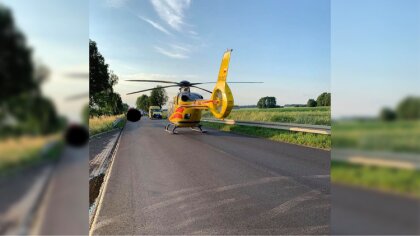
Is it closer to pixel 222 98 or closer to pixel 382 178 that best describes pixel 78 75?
pixel 382 178

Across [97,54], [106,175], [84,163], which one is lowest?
[106,175]

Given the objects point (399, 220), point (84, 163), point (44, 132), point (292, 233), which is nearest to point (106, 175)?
point (292, 233)

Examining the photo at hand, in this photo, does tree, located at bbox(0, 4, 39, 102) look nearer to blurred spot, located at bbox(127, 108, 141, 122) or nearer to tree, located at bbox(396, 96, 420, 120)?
tree, located at bbox(396, 96, 420, 120)

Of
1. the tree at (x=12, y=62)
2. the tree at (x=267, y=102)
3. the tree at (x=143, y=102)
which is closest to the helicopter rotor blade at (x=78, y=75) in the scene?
the tree at (x=12, y=62)

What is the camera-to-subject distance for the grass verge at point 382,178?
763mm

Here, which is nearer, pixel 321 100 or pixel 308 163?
pixel 321 100

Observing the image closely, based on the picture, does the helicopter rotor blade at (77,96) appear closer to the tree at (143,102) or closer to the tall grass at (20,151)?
the tall grass at (20,151)

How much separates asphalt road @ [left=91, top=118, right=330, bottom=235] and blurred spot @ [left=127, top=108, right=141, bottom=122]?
1.65 ft

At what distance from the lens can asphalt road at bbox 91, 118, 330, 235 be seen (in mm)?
2068

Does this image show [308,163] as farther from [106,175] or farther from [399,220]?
[399,220]

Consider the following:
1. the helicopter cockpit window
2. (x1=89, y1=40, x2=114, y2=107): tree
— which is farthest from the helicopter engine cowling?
the helicopter cockpit window

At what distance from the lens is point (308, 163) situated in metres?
3.68

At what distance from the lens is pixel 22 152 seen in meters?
0.67

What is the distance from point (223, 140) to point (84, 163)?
388cm
